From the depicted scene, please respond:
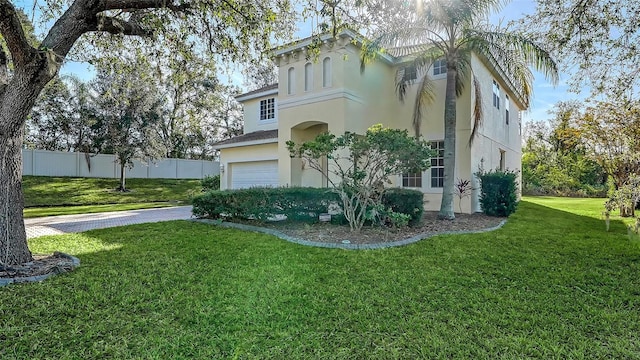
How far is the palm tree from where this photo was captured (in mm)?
9891

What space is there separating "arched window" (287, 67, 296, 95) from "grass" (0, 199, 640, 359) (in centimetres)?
929

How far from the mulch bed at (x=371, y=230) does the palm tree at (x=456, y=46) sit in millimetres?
896

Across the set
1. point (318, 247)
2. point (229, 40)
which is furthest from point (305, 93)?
point (318, 247)

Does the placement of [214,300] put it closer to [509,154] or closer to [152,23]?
[152,23]

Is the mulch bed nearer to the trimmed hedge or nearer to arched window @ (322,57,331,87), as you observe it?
the trimmed hedge

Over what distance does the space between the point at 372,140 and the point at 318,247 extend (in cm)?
316

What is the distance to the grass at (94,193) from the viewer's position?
63.0 feet

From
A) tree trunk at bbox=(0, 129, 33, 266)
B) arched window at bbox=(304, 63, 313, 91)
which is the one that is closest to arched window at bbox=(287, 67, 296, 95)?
arched window at bbox=(304, 63, 313, 91)

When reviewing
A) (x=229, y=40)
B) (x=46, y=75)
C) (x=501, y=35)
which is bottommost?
(x=46, y=75)

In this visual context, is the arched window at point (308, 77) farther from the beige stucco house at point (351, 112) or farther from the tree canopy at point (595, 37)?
the tree canopy at point (595, 37)

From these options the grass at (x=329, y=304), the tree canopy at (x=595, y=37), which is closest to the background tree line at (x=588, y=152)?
the tree canopy at (x=595, y=37)

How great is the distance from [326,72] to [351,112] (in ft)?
6.76

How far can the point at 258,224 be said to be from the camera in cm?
1066

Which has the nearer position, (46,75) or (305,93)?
(46,75)
